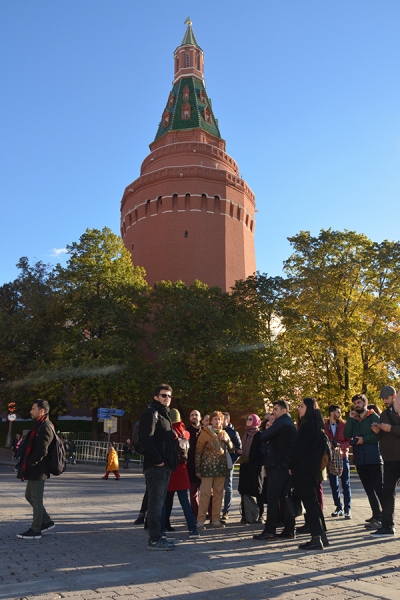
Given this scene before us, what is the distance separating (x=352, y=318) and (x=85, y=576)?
21.1m

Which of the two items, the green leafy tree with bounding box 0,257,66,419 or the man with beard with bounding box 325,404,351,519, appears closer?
the man with beard with bounding box 325,404,351,519

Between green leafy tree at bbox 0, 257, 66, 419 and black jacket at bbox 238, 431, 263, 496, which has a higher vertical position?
green leafy tree at bbox 0, 257, 66, 419

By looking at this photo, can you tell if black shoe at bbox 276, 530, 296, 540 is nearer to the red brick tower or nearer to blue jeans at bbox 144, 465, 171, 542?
blue jeans at bbox 144, 465, 171, 542

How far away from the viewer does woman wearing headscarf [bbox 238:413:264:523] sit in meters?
7.67

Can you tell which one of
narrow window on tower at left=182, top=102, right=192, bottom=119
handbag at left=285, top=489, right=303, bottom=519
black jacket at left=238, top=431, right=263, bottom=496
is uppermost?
narrow window on tower at left=182, top=102, right=192, bottom=119

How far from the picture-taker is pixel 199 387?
25.2 metres

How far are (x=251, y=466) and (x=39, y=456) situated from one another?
3073 mm

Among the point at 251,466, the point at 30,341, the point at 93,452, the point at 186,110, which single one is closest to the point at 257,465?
the point at 251,466

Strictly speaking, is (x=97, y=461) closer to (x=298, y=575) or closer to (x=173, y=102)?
(x=298, y=575)

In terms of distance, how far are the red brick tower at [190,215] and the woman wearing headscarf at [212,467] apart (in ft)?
85.3

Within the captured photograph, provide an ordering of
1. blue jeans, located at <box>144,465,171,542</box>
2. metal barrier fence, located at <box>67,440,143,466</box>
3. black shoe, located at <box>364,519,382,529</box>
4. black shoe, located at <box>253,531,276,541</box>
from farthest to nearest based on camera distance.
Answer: metal barrier fence, located at <box>67,440,143,466</box>
black shoe, located at <box>364,519,382,529</box>
black shoe, located at <box>253,531,276,541</box>
blue jeans, located at <box>144,465,171,542</box>

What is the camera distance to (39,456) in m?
6.44

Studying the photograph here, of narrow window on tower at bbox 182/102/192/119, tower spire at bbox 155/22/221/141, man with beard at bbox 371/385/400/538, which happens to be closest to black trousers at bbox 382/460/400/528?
man with beard at bbox 371/385/400/538

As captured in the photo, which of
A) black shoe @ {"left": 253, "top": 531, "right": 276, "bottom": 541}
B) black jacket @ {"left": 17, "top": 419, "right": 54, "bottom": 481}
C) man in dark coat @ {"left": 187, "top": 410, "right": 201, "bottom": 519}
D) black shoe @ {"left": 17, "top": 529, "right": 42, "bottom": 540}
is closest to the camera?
black shoe @ {"left": 17, "top": 529, "right": 42, "bottom": 540}
